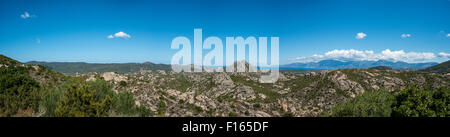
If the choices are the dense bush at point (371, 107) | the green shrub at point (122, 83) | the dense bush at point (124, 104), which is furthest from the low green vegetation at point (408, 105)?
the green shrub at point (122, 83)

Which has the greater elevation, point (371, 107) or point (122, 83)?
point (122, 83)

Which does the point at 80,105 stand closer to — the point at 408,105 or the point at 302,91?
the point at 408,105

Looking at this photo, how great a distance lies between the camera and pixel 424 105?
82.6 feet

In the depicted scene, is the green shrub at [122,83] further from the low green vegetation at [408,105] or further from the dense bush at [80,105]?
the low green vegetation at [408,105]

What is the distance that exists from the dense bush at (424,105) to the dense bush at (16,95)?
4843 centimetres

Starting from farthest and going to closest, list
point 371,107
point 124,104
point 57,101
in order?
point 371,107 → point 124,104 → point 57,101

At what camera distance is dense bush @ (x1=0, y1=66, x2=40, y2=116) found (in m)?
18.0

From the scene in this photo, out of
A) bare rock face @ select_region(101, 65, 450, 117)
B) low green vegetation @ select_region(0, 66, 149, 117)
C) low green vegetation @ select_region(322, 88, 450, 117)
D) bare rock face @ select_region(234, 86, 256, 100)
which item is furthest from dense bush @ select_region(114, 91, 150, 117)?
bare rock face @ select_region(234, 86, 256, 100)

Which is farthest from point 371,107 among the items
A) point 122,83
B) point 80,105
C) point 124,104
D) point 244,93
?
point 244,93

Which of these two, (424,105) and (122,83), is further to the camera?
(122,83)

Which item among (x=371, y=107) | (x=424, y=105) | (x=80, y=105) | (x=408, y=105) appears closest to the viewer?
Result: (x=80, y=105)

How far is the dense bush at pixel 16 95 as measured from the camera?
1802cm

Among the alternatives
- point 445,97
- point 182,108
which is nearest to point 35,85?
point 182,108

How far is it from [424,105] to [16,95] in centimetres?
5292
